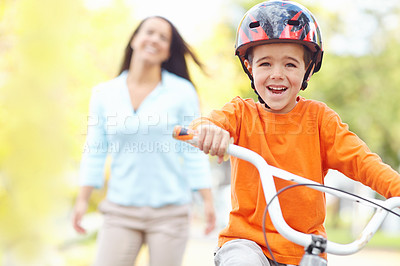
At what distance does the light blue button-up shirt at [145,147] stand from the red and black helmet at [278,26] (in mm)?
1582

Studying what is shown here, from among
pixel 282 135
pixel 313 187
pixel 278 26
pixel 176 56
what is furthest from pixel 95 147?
pixel 313 187

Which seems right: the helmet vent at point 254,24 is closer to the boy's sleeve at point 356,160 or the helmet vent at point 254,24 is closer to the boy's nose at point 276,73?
the boy's nose at point 276,73

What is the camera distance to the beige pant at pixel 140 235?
4191 mm

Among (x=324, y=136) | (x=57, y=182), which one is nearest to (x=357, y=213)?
(x=57, y=182)

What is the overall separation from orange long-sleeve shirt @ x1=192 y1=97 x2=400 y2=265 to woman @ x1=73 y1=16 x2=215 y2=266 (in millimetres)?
1547

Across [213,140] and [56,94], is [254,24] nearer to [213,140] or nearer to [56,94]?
[213,140]

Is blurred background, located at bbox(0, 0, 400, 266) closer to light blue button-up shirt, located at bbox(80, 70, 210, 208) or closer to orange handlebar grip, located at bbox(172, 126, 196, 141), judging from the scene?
light blue button-up shirt, located at bbox(80, 70, 210, 208)

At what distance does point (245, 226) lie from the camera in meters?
2.68

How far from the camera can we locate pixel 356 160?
8.65 ft

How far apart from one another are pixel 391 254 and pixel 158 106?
49.3 ft

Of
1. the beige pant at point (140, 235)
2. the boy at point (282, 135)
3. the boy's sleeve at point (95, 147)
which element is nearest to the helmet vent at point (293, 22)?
the boy at point (282, 135)

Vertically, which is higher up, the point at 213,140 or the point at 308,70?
the point at 308,70

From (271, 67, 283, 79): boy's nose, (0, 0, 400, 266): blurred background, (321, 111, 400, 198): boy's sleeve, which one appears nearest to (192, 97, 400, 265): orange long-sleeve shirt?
(321, 111, 400, 198): boy's sleeve

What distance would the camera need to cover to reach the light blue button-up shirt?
430 centimetres
